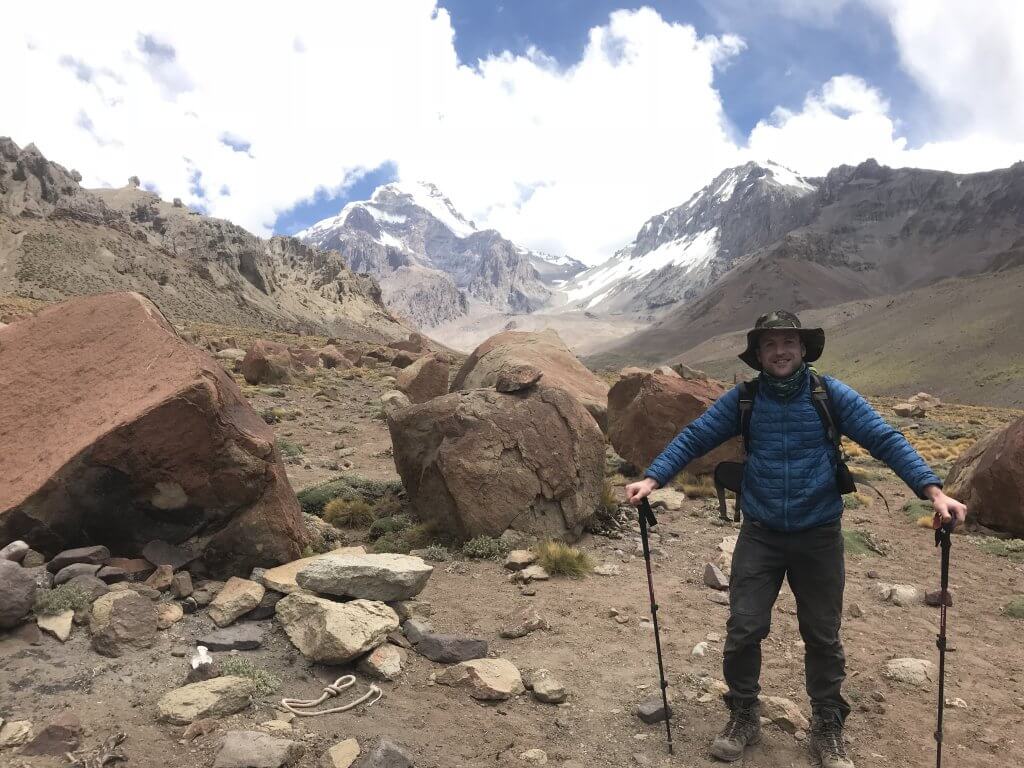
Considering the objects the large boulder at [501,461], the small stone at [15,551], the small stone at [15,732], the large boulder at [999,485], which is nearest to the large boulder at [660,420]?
the large boulder at [501,461]

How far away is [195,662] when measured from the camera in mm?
5117

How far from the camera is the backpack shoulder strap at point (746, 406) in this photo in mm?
4805

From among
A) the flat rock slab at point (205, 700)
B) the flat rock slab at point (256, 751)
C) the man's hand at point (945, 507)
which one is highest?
the man's hand at point (945, 507)

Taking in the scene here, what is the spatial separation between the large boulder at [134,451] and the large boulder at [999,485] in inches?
495

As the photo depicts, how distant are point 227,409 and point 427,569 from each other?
9.80ft

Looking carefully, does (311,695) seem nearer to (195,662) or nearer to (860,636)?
(195,662)

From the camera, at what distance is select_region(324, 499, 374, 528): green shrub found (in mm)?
10459

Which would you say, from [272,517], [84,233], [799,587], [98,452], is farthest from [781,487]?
[84,233]

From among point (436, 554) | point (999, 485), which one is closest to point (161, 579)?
point (436, 554)

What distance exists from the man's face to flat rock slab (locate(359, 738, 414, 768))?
390 cm

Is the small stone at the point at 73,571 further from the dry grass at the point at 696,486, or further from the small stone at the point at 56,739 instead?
the dry grass at the point at 696,486

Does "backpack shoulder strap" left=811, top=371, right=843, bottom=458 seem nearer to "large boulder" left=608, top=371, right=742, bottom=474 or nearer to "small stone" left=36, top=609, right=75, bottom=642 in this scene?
"small stone" left=36, top=609, right=75, bottom=642

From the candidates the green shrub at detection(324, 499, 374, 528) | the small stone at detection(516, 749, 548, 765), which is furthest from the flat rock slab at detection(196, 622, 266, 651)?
the green shrub at detection(324, 499, 374, 528)

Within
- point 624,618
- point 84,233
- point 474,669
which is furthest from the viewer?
point 84,233
